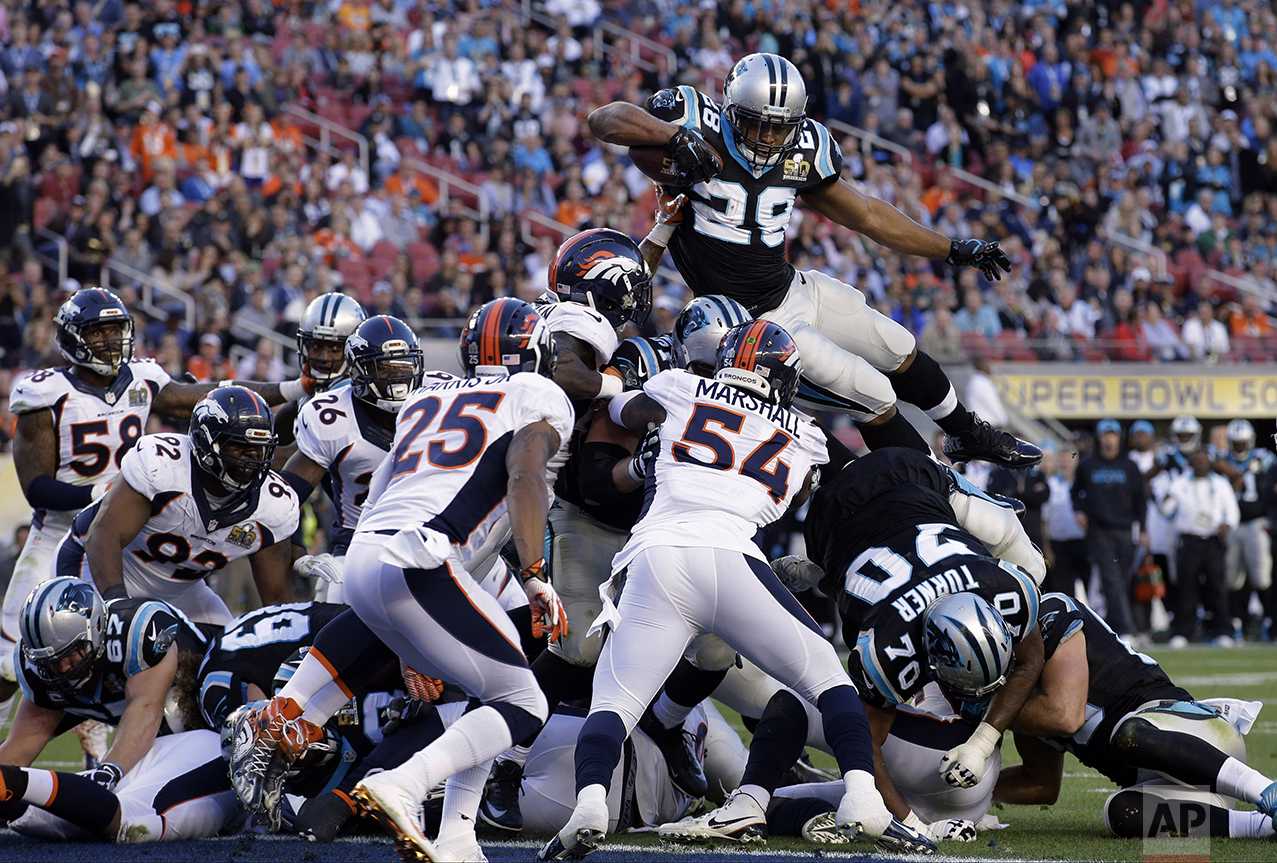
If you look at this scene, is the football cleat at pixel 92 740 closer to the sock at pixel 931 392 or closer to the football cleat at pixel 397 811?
the football cleat at pixel 397 811

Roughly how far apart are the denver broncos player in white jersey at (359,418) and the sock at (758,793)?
2143 mm

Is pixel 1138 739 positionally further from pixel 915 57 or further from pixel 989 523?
pixel 915 57

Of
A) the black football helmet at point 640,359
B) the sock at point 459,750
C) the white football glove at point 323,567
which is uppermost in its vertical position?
the black football helmet at point 640,359

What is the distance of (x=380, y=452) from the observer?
6047 millimetres

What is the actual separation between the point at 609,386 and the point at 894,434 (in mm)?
1509

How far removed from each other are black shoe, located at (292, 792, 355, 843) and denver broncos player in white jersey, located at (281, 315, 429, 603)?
4.71 feet

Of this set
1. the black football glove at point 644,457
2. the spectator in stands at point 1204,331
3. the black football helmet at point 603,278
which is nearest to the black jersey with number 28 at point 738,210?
the black football helmet at point 603,278

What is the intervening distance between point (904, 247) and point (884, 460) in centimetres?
125

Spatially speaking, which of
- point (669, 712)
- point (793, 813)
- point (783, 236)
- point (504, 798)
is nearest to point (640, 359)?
point (783, 236)

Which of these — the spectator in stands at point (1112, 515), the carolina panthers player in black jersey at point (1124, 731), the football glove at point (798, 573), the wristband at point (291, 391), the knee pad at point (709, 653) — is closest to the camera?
the carolina panthers player in black jersey at point (1124, 731)

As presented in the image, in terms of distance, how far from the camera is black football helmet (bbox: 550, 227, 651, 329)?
5.53m

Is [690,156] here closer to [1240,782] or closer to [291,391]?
[291,391]

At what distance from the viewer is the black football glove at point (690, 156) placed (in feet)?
18.2

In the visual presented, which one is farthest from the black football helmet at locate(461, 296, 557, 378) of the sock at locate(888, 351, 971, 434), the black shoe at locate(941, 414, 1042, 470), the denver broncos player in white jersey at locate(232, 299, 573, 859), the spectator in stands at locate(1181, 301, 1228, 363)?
the spectator in stands at locate(1181, 301, 1228, 363)
